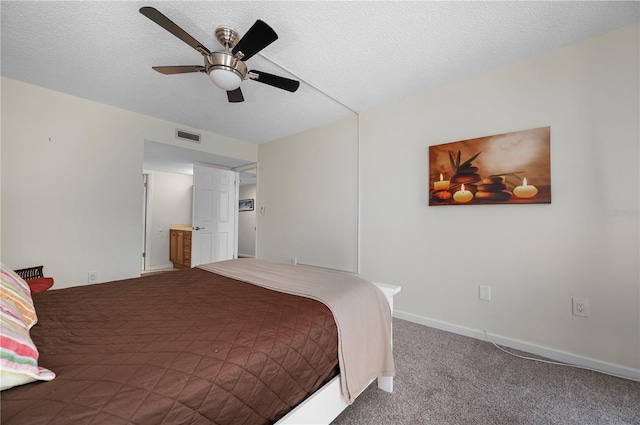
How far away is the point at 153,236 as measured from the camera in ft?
17.7

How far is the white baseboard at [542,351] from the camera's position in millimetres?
1762

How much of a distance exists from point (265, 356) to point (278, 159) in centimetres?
365

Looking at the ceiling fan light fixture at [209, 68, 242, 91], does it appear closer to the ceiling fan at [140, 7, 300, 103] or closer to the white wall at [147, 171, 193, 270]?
the ceiling fan at [140, 7, 300, 103]

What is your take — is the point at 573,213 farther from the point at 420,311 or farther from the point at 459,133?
the point at 420,311

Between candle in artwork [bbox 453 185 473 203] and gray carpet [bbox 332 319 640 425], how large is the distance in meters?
1.29

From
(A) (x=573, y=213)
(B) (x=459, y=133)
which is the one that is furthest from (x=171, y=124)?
(A) (x=573, y=213)

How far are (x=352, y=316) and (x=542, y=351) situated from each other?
182 cm

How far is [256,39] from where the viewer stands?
1.56 metres

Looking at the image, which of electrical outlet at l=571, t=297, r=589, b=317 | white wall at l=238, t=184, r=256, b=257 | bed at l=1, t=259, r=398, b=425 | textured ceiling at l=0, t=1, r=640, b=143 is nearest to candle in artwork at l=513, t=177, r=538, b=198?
electrical outlet at l=571, t=297, r=589, b=317

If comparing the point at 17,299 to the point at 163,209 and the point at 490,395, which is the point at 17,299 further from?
the point at 163,209

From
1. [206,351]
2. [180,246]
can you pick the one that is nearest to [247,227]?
[180,246]

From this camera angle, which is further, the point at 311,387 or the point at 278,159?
the point at 278,159

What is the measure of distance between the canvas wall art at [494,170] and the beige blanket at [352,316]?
145 centimetres

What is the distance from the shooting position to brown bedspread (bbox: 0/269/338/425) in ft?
2.07
